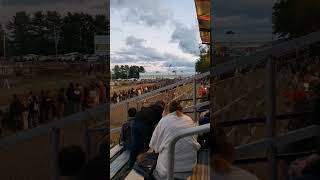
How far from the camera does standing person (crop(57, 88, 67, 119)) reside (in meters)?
1.45

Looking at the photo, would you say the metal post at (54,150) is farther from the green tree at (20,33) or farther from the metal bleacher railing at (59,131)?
the green tree at (20,33)

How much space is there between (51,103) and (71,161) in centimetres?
21

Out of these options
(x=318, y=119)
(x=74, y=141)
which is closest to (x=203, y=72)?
(x=318, y=119)

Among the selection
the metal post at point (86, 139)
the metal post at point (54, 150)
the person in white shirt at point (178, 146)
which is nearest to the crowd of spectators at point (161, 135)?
the person in white shirt at point (178, 146)

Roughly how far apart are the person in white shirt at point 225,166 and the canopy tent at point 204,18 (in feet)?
1.04

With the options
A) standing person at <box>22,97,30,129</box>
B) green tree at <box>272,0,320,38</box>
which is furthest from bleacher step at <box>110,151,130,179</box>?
green tree at <box>272,0,320,38</box>

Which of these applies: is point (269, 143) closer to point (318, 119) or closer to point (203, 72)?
point (318, 119)

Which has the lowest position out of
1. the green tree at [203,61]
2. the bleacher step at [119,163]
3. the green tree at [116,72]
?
the bleacher step at [119,163]

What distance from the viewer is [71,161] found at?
4.94 feet

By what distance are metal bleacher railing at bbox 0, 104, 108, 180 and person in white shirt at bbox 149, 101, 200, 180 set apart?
0.62 ft

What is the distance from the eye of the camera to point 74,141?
58.3 inches

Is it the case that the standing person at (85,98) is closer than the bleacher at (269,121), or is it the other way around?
the bleacher at (269,121)

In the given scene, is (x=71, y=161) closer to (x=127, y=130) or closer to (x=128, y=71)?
(x=127, y=130)

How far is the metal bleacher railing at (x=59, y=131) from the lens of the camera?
1398 mm
